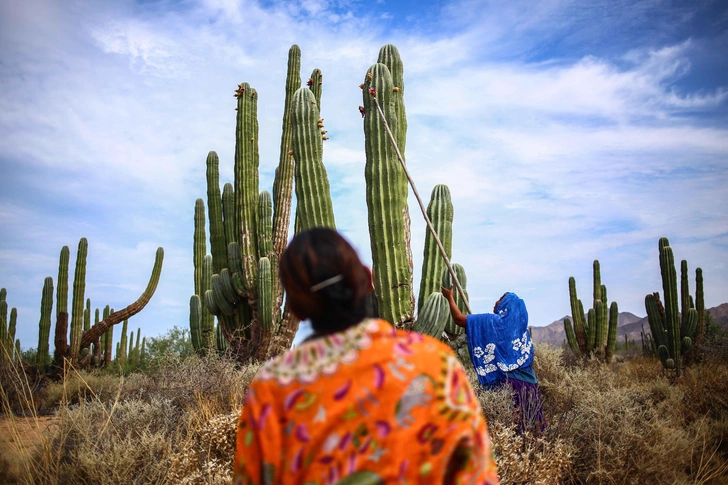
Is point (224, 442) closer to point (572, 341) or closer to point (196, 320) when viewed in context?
point (196, 320)

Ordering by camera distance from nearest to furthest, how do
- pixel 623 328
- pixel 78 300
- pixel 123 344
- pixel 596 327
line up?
1. pixel 78 300
2. pixel 596 327
3. pixel 123 344
4. pixel 623 328

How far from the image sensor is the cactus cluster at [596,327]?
14.1 m

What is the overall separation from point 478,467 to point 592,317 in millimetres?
13892

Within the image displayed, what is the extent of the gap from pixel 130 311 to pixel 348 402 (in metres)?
14.9

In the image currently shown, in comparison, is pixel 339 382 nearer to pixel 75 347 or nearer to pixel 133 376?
pixel 133 376

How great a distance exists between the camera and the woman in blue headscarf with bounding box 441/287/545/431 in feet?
17.2

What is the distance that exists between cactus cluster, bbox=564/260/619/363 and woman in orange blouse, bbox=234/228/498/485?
13431 mm

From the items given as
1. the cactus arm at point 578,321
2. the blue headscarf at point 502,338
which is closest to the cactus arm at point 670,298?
the cactus arm at point 578,321

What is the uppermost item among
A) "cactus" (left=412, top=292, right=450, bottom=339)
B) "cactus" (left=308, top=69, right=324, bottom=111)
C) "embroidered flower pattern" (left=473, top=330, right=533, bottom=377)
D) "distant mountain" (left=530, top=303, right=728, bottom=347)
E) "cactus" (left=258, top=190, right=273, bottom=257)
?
"cactus" (left=308, top=69, right=324, bottom=111)

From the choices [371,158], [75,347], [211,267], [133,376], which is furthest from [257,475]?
[75,347]

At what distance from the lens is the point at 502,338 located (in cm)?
523

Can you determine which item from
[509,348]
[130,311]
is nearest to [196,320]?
[130,311]

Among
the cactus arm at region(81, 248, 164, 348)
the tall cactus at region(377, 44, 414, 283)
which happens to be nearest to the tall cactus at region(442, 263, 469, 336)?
the tall cactus at region(377, 44, 414, 283)

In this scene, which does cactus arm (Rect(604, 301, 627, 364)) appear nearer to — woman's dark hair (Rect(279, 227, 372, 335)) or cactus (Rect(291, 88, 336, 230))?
cactus (Rect(291, 88, 336, 230))
